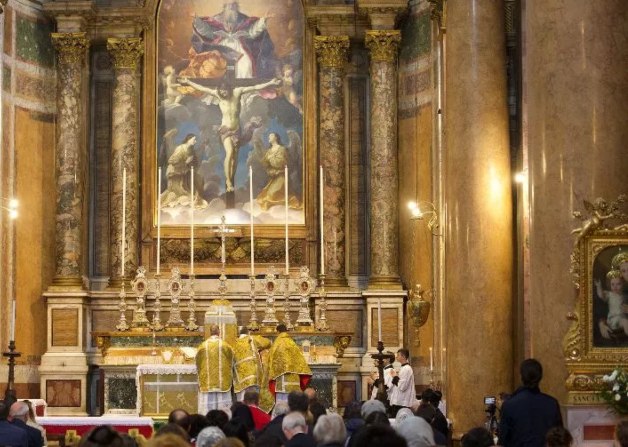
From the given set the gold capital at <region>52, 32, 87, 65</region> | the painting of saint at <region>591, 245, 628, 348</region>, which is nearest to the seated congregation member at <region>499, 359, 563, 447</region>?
the painting of saint at <region>591, 245, 628, 348</region>

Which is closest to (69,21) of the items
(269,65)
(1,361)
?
(269,65)

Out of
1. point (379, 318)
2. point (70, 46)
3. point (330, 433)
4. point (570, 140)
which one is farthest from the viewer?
point (70, 46)

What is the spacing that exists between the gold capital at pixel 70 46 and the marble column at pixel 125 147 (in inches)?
20.7

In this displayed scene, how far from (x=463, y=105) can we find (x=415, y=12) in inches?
317

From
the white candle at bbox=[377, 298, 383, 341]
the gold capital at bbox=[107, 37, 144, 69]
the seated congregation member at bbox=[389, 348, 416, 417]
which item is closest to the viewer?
the seated congregation member at bbox=[389, 348, 416, 417]

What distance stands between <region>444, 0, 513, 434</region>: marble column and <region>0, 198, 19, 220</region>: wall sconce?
8.93 meters

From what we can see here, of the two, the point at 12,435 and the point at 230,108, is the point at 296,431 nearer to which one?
the point at 12,435

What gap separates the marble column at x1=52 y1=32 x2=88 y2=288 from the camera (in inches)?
1119

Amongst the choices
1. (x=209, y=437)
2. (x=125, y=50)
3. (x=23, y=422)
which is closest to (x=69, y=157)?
(x=125, y=50)

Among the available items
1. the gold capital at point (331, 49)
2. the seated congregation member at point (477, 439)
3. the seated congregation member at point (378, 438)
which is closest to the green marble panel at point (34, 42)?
the gold capital at point (331, 49)

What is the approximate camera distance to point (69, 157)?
2853cm

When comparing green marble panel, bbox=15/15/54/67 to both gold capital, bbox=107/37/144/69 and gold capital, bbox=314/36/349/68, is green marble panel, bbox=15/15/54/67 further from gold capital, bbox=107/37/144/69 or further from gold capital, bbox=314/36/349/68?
gold capital, bbox=314/36/349/68

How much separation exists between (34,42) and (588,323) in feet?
55.6

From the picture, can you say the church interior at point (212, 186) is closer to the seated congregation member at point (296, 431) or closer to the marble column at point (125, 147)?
the marble column at point (125, 147)
